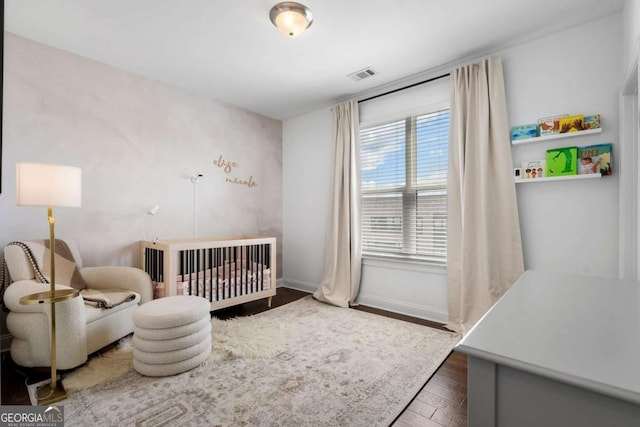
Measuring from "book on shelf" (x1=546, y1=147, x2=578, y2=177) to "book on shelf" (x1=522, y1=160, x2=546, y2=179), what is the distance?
4 centimetres

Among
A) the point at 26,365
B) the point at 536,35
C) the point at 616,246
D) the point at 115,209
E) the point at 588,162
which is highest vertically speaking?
the point at 536,35

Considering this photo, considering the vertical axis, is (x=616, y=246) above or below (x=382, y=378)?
above

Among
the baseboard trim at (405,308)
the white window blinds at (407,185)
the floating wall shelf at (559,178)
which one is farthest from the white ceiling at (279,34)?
the baseboard trim at (405,308)

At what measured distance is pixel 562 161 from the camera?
2211mm

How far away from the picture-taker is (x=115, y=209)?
278 centimetres

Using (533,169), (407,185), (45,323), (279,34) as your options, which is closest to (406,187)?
(407,185)

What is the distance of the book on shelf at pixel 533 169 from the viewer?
90.9 inches

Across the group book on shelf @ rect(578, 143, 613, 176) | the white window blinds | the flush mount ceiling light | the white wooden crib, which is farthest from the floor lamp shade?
book on shelf @ rect(578, 143, 613, 176)

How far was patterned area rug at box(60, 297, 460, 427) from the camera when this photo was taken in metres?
1.50

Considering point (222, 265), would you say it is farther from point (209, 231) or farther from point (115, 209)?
point (115, 209)

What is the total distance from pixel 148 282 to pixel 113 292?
24 centimetres

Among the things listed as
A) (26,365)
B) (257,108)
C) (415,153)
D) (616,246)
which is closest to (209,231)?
(257,108)

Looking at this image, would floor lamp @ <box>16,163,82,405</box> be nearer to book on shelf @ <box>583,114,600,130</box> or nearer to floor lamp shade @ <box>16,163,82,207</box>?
floor lamp shade @ <box>16,163,82,207</box>

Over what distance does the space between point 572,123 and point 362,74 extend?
176 cm
